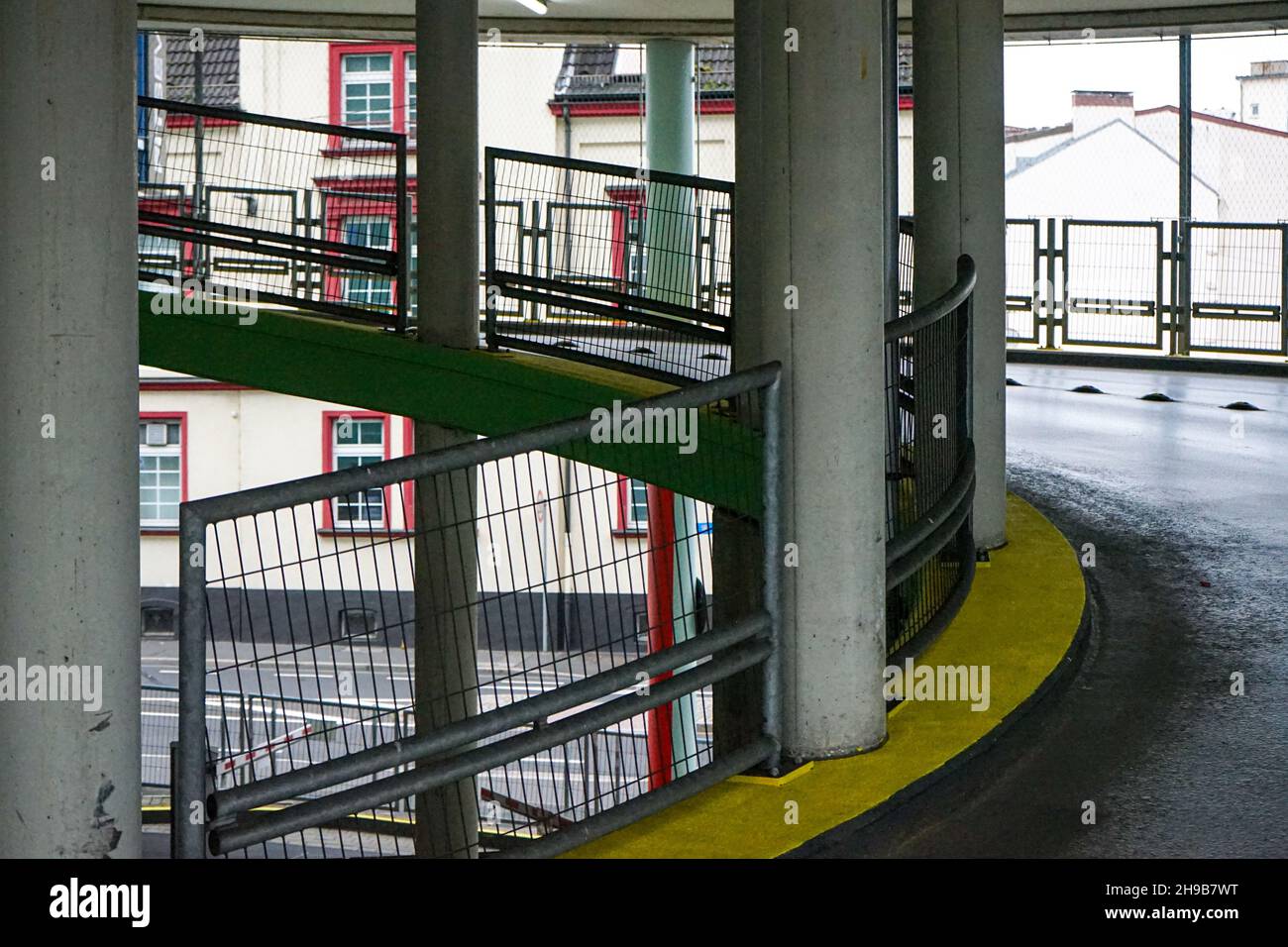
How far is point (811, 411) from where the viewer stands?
5.37 metres

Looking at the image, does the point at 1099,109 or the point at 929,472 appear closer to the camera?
the point at 929,472

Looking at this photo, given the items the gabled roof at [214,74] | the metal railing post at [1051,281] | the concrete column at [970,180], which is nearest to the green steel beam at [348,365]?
the concrete column at [970,180]

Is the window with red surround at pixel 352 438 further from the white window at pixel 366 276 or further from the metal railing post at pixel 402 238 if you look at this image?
the metal railing post at pixel 402 238

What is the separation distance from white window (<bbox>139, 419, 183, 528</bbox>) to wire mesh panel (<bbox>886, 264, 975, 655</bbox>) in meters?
22.5

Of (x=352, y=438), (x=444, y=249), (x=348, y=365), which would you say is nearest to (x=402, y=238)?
(x=444, y=249)

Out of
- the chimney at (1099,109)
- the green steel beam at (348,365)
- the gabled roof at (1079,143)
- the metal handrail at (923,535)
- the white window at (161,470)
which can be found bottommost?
the white window at (161,470)

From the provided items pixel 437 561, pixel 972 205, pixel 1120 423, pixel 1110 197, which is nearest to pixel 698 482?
pixel 972 205

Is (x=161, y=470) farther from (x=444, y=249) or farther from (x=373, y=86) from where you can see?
(x=444, y=249)

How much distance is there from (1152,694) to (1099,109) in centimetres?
1944

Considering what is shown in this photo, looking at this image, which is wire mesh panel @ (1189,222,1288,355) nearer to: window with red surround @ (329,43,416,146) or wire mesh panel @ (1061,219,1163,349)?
wire mesh panel @ (1061,219,1163,349)

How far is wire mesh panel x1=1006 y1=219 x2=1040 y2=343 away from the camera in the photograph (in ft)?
62.4

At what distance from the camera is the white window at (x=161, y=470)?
2825 centimetres

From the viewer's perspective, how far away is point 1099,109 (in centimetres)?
2398

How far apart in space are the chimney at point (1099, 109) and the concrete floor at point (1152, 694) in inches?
499
